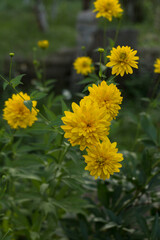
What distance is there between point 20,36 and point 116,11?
13.6ft

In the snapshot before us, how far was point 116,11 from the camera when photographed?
1.55m

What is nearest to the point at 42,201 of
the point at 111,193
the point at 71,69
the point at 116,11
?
the point at 111,193

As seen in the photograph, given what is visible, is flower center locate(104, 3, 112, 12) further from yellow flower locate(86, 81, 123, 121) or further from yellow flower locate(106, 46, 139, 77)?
yellow flower locate(86, 81, 123, 121)

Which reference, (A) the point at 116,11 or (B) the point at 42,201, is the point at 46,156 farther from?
(A) the point at 116,11

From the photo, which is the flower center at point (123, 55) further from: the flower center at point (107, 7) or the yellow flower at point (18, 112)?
the flower center at point (107, 7)

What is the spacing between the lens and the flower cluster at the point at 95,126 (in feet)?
3.10

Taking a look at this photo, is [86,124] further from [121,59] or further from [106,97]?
[121,59]

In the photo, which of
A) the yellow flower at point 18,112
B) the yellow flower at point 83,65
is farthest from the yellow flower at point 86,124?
the yellow flower at point 83,65

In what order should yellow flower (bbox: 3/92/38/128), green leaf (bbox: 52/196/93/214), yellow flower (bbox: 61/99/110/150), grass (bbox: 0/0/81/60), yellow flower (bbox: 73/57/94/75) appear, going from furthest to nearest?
1. grass (bbox: 0/0/81/60)
2. yellow flower (bbox: 73/57/94/75)
3. green leaf (bbox: 52/196/93/214)
4. yellow flower (bbox: 3/92/38/128)
5. yellow flower (bbox: 61/99/110/150)

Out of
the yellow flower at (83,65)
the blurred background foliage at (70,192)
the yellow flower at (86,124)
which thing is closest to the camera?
the yellow flower at (86,124)

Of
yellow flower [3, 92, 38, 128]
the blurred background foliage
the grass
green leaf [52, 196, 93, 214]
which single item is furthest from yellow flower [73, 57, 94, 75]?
the grass

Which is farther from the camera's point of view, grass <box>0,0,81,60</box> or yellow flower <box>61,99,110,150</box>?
grass <box>0,0,81,60</box>

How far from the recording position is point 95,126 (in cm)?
95

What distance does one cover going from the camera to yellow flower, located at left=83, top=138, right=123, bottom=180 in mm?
1006
